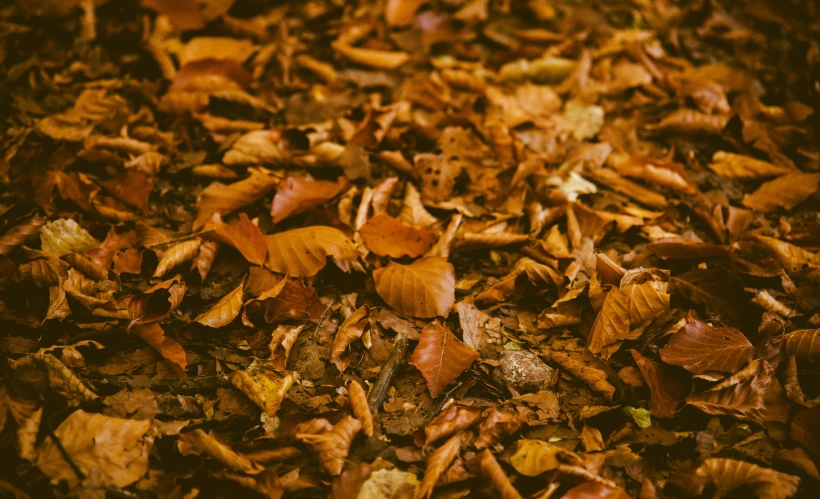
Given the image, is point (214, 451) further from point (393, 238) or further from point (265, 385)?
point (393, 238)

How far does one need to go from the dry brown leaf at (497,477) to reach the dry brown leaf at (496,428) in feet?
0.26

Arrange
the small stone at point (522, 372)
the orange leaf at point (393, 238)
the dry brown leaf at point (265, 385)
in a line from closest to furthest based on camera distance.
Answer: the dry brown leaf at point (265, 385) → the small stone at point (522, 372) → the orange leaf at point (393, 238)

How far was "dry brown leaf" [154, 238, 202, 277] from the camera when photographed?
6.29 feet

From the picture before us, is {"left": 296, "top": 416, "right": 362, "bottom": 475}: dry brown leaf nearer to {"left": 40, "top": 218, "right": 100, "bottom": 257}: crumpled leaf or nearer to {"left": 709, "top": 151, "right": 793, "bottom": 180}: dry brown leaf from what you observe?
{"left": 40, "top": 218, "right": 100, "bottom": 257}: crumpled leaf

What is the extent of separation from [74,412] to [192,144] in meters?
1.34

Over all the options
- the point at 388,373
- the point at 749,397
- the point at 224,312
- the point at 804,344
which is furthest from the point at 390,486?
the point at 804,344

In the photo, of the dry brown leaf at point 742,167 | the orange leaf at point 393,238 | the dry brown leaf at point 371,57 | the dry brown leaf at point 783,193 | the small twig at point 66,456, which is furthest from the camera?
the dry brown leaf at point 371,57

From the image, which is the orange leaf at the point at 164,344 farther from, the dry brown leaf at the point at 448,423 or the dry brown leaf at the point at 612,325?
the dry brown leaf at the point at 612,325

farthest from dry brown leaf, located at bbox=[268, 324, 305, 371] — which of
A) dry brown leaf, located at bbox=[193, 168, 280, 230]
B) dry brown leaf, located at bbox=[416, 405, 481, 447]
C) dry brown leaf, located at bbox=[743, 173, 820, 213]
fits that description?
dry brown leaf, located at bbox=[743, 173, 820, 213]

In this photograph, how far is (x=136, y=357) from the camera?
1752 mm

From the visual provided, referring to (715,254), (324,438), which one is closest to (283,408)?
(324,438)

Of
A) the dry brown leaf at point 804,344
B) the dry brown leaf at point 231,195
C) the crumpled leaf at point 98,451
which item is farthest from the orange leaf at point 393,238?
the dry brown leaf at point 804,344

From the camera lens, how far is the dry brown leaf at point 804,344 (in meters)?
1.72

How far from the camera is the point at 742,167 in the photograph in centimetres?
250
